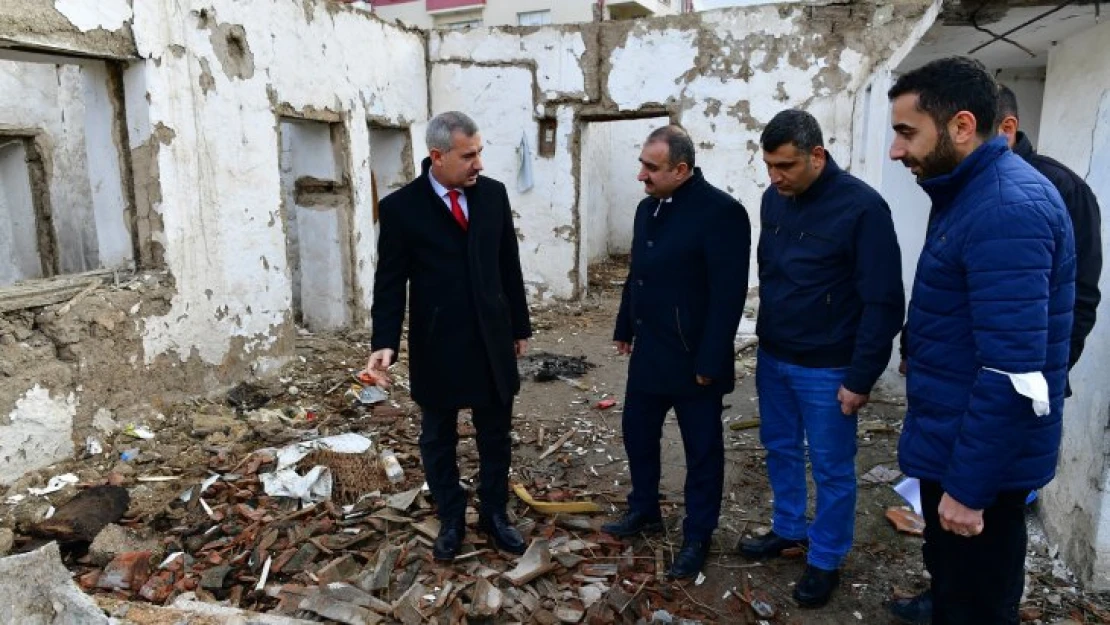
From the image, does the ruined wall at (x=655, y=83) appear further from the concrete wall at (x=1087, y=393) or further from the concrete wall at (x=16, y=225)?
the concrete wall at (x=16, y=225)

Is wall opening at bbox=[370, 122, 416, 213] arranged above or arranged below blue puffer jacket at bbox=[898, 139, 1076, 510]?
above

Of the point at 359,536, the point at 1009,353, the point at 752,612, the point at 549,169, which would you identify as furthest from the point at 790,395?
the point at 549,169

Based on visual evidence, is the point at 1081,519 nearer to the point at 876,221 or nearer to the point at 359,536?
the point at 876,221

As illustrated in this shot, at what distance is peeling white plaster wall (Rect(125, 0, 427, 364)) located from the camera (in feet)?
18.2

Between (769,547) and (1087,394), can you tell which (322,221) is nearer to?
(769,547)

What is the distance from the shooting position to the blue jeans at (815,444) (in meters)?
3.15

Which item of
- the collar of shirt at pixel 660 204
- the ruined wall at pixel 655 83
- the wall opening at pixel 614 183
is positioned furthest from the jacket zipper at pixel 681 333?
the wall opening at pixel 614 183

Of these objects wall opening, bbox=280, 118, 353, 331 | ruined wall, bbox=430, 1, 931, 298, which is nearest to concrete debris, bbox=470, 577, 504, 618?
Answer: wall opening, bbox=280, 118, 353, 331

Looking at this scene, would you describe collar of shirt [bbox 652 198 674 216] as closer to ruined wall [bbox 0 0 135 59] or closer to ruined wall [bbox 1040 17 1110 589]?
ruined wall [bbox 1040 17 1110 589]

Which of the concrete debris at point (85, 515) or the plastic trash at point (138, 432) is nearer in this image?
the concrete debris at point (85, 515)

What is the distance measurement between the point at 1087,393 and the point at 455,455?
3.17 meters

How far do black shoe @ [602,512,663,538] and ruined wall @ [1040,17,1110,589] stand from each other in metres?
2.05

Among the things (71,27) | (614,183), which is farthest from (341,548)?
(614,183)

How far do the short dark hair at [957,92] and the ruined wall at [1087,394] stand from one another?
5.84 feet
